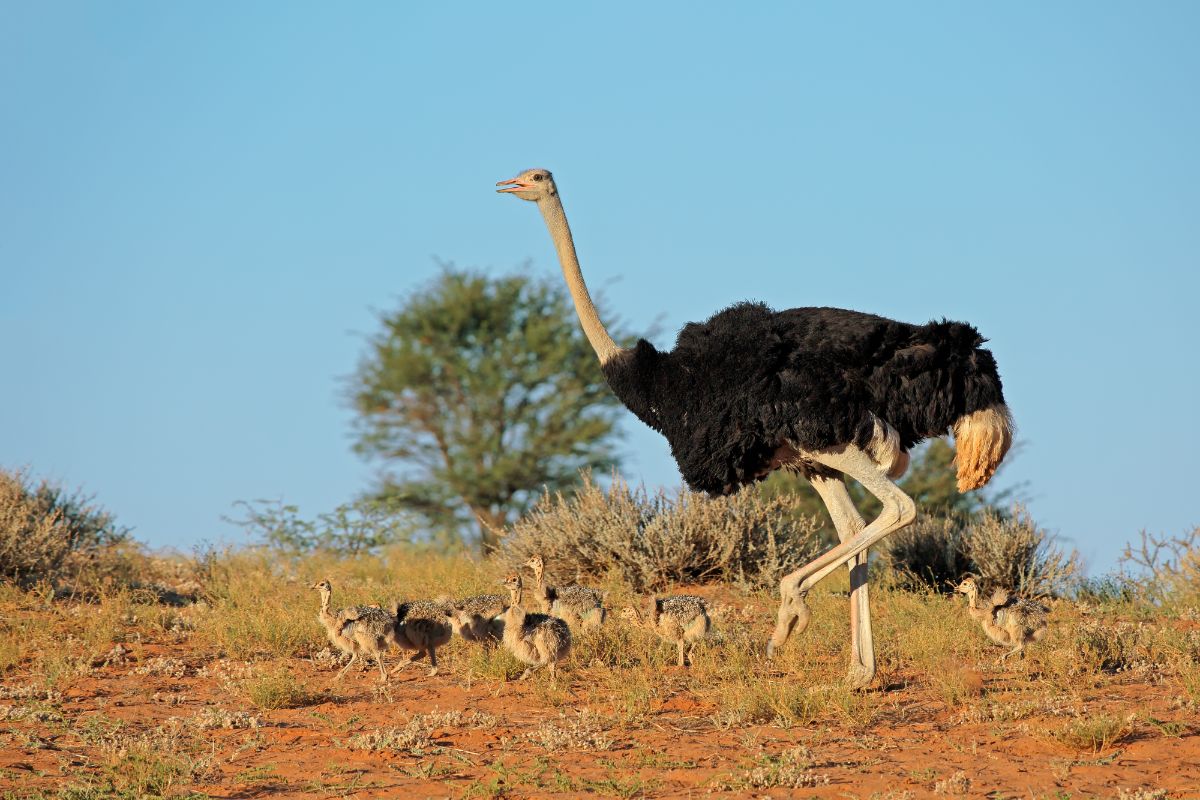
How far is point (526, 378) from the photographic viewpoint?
2322cm

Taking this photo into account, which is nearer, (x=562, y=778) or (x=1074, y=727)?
(x=562, y=778)

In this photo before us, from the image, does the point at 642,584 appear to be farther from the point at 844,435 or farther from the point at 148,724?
the point at 148,724

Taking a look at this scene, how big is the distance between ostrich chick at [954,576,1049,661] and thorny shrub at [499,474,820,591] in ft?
8.18

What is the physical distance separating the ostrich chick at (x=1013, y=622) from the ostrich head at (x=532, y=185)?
3.59 m

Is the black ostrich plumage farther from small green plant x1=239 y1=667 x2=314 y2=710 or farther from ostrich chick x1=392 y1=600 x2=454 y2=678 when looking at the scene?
small green plant x1=239 y1=667 x2=314 y2=710

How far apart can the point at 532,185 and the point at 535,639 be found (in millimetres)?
2927

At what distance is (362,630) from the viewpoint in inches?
303

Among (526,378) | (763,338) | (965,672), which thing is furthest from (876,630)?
(526,378)

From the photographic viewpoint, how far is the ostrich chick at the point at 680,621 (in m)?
7.97

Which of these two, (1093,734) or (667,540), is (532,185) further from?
(1093,734)

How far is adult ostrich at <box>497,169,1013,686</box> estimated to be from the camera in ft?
23.8

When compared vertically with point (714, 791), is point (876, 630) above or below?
above

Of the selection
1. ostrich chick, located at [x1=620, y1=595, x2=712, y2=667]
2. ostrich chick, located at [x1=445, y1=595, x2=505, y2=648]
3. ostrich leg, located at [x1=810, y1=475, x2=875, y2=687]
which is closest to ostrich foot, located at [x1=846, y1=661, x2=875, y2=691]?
ostrich leg, located at [x1=810, y1=475, x2=875, y2=687]

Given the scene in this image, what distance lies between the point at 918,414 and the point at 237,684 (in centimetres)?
398
